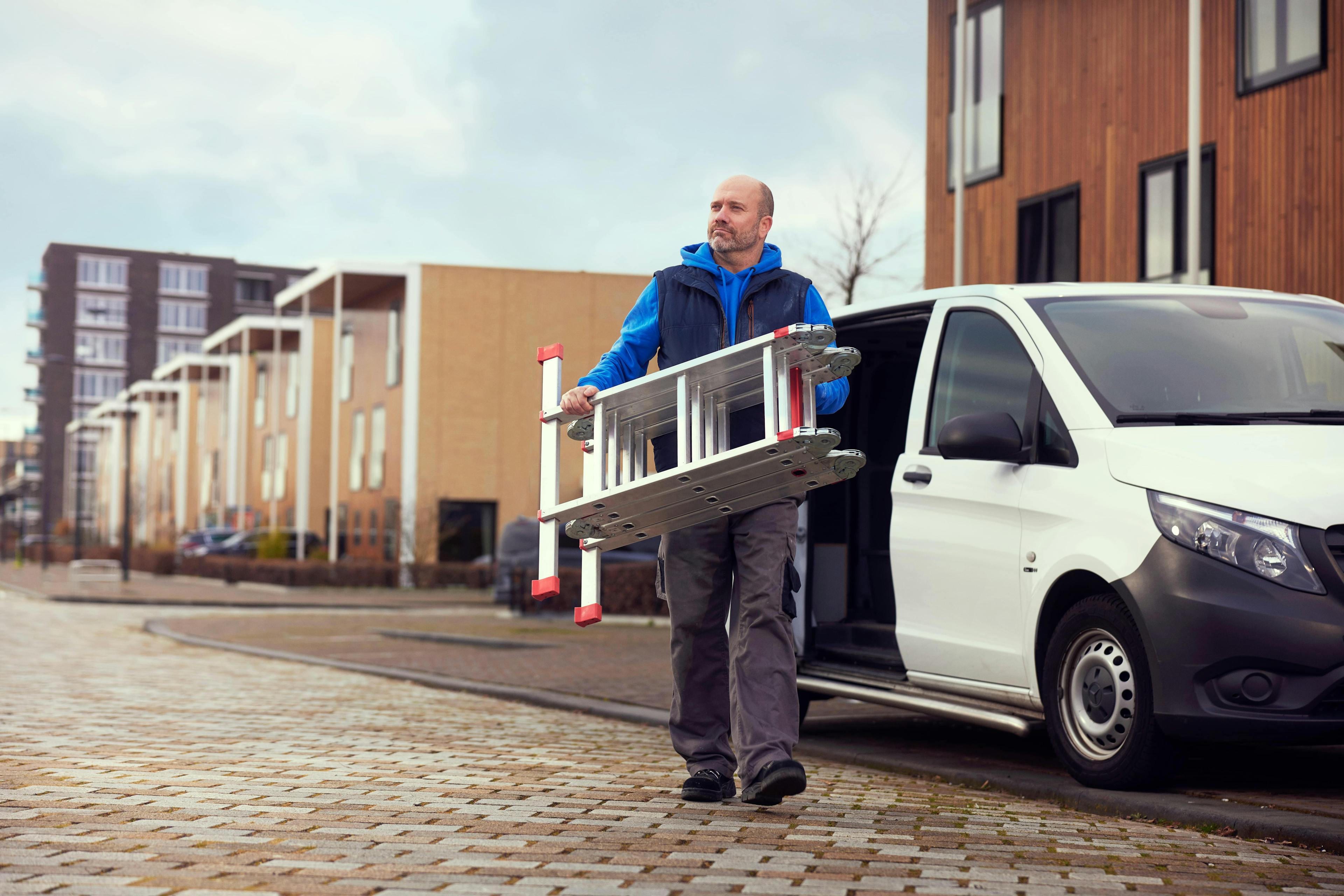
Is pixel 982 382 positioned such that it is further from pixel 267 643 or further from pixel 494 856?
pixel 267 643

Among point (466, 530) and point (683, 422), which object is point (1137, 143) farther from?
point (466, 530)

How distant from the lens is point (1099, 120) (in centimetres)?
2047

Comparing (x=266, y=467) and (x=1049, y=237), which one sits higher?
(x=1049, y=237)

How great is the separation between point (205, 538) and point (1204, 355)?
58157 millimetres

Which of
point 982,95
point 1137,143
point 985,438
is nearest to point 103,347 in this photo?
point 982,95

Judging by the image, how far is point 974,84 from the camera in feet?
75.4

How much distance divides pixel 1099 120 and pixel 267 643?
40.1 ft

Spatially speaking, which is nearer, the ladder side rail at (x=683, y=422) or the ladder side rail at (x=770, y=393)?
the ladder side rail at (x=770, y=393)

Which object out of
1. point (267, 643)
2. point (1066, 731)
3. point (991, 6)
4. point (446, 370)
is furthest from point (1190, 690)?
point (446, 370)

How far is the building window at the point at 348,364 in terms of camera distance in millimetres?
55844

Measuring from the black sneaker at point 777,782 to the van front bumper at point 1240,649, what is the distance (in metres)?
1.30

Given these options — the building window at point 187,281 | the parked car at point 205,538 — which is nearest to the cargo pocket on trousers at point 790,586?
the parked car at point 205,538

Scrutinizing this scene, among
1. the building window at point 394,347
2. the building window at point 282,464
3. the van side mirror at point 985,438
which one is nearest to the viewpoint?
the van side mirror at point 985,438

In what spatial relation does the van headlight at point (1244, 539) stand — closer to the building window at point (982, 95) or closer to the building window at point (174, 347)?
the building window at point (982, 95)
